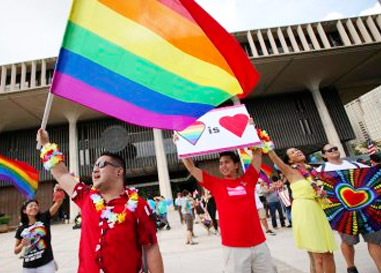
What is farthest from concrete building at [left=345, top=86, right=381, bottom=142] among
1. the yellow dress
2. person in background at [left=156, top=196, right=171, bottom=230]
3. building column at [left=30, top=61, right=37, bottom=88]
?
the yellow dress

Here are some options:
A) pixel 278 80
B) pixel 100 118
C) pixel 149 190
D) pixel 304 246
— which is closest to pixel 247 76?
pixel 304 246

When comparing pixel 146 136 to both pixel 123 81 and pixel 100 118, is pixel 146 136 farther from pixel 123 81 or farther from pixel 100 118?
pixel 123 81

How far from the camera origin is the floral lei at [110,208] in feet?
5.49

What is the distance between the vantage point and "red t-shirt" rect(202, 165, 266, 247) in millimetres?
2355

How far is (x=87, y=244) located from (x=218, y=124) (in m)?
2.41

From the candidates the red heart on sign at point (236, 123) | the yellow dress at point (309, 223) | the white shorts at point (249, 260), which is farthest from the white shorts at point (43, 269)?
the yellow dress at point (309, 223)

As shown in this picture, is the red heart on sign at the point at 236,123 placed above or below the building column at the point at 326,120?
below

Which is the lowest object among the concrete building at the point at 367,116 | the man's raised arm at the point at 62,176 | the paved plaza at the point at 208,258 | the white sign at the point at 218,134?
the paved plaza at the point at 208,258

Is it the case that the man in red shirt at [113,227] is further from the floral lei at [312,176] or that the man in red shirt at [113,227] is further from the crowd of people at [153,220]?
the floral lei at [312,176]

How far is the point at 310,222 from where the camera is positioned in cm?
282

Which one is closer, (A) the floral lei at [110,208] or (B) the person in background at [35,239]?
(A) the floral lei at [110,208]

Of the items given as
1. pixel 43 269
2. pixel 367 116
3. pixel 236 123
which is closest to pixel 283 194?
pixel 236 123

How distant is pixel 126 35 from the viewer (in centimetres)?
242

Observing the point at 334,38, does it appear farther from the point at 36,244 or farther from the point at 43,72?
the point at 36,244
